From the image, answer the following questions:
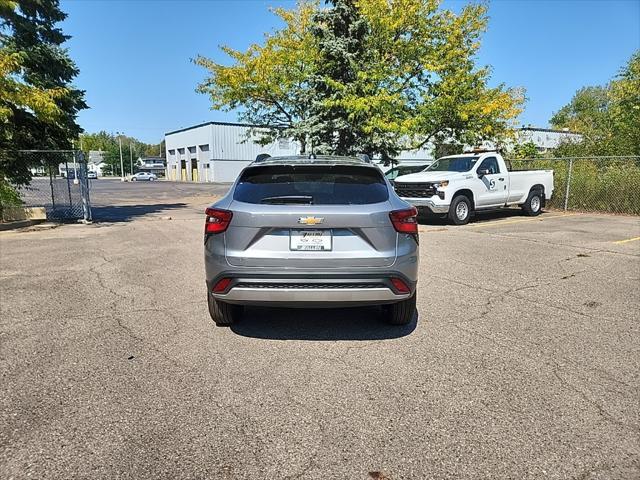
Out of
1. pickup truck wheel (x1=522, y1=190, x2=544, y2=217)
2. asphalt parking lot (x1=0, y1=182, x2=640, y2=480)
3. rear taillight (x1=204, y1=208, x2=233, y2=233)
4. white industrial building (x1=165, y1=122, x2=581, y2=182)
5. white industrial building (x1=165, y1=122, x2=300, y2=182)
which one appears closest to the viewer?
asphalt parking lot (x1=0, y1=182, x2=640, y2=480)

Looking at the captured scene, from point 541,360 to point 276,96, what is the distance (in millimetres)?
18678

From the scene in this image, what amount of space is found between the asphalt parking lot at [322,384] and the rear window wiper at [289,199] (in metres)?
1.32

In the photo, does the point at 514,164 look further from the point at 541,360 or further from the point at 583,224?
the point at 541,360

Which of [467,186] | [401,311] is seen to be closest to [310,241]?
[401,311]

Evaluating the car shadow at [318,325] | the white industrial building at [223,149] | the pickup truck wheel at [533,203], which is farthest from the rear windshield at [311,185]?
the white industrial building at [223,149]

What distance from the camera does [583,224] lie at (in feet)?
41.8

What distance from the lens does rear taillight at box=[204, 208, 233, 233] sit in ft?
12.4

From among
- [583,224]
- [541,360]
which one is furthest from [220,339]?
[583,224]

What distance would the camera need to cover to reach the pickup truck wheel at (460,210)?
12367 mm

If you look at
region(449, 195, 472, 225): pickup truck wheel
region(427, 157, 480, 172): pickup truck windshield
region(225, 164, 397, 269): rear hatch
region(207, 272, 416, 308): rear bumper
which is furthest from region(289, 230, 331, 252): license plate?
region(427, 157, 480, 172): pickup truck windshield

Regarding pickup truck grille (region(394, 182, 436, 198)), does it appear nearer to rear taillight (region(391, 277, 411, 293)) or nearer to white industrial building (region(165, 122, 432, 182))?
rear taillight (region(391, 277, 411, 293))

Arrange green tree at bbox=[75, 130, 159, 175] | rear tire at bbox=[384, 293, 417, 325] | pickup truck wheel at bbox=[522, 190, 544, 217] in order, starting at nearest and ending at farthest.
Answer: rear tire at bbox=[384, 293, 417, 325] → pickup truck wheel at bbox=[522, 190, 544, 217] → green tree at bbox=[75, 130, 159, 175]

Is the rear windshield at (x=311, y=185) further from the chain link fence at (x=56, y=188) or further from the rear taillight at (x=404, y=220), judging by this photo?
the chain link fence at (x=56, y=188)

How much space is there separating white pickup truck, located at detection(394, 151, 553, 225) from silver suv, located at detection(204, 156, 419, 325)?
879cm
